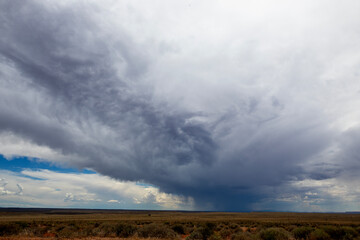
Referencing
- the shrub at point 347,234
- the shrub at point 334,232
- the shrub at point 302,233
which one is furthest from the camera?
the shrub at point 302,233

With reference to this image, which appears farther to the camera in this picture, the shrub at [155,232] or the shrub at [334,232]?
the shrub at [155,232]

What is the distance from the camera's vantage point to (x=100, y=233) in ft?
99.3

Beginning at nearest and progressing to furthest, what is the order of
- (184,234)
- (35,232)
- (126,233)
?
(126,233) → (35,232) → (184,234)

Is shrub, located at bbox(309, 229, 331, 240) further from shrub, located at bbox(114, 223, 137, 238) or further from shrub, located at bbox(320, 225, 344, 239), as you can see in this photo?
shrub, located at bbox(114, 223, 137, 238)

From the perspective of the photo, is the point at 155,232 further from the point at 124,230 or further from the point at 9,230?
the point at 9,230

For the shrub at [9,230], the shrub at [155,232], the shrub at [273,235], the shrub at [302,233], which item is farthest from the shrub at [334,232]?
the shrub at [9,230]

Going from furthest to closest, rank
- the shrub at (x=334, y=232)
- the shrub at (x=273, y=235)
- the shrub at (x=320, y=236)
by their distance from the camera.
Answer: the shrub at (x=334, y=232) → the shrub at (x=273, y=235) → the shrub at (x=320, y=236)

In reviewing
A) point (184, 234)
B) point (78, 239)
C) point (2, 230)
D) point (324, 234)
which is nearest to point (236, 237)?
point (324, 234)

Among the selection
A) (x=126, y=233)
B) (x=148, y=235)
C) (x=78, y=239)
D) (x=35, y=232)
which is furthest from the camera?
(x=35, y=232)

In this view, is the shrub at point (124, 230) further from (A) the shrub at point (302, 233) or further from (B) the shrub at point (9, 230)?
(A) the shrub at point (302, 233)

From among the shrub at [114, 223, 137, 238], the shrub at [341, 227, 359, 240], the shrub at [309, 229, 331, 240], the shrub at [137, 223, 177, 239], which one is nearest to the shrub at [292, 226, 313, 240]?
the shrub at [309, 229, 331, 240]

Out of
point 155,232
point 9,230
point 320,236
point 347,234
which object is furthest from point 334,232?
point 9,230

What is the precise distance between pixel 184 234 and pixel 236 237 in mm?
13870

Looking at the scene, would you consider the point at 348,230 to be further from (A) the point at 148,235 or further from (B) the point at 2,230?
(B) the point at 2,230
